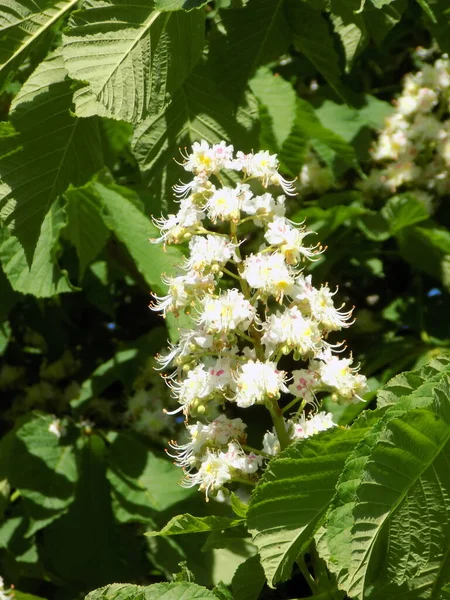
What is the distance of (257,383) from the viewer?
1.16 metres

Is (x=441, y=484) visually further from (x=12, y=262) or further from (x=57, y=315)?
(x=57, y=315)

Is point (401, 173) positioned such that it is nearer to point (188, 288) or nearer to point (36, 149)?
point (36, 149)

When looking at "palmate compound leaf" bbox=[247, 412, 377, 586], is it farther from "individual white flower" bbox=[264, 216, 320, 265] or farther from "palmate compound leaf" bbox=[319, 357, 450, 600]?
"individual white flower" bbox=[264, 216, 320, 265]

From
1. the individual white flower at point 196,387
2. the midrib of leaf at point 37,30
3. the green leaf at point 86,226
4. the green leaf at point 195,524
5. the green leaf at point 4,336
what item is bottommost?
the green leaf at point 4,336

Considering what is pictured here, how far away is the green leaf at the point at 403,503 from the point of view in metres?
1.02

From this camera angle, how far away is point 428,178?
8.36 ft

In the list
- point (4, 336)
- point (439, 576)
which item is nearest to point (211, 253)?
point (439, 576)

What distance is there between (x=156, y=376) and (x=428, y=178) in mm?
925

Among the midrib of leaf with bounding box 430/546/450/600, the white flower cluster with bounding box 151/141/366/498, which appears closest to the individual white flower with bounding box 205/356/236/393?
the white flower cluster with bounding box 151/141/366/498

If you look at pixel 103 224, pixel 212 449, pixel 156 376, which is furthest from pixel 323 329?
pixel 156 376

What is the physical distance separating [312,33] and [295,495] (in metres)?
0.95

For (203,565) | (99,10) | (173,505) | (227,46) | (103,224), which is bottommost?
(203,565)

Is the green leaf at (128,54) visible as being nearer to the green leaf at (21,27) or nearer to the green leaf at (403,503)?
the green leaf at (21,27)

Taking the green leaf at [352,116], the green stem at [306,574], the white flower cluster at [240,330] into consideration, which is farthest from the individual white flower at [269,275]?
the green leaf at [352,116]
